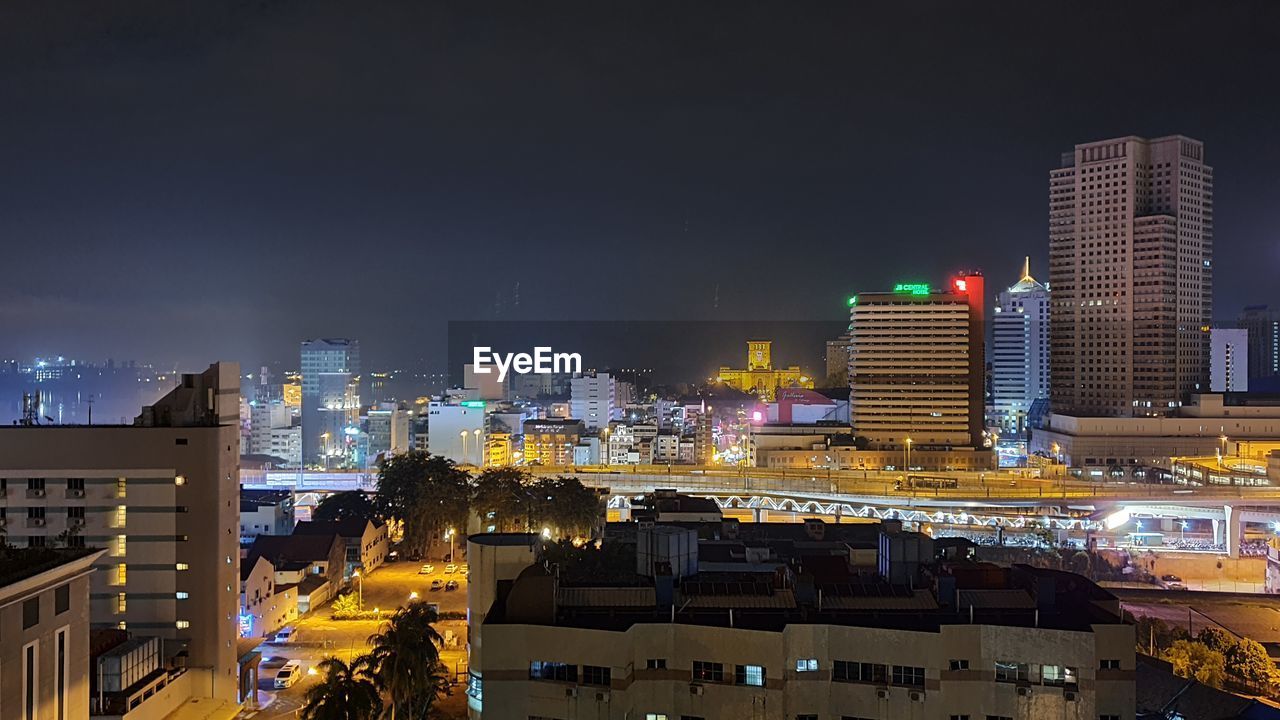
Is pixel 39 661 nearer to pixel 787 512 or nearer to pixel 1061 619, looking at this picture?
pixel 1061 619

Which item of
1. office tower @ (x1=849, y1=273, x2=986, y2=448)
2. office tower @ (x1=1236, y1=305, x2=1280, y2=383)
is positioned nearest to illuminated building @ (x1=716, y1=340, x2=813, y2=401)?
office tower @ (x1=1236, y1=305, x2=1280, y2=383)

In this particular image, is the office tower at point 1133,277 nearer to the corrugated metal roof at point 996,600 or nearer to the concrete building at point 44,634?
the corrugated metal roof at point 996,600

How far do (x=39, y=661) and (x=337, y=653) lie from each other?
11298 mm

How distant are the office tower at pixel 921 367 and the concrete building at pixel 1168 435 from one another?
300 inches

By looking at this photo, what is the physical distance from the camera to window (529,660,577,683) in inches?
521

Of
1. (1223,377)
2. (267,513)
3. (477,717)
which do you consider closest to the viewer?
(477,717)

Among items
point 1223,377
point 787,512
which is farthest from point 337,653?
point 1223,377

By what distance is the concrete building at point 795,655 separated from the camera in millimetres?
12789

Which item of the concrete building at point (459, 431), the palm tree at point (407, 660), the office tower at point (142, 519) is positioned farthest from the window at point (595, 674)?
the concrete building at point (459, 431)

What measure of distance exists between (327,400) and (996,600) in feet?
377

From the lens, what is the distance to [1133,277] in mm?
82688

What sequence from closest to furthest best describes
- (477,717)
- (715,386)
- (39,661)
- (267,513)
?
(477,717)
(39,661)
(267,513)
(715,386)

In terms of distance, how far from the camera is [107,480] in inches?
862

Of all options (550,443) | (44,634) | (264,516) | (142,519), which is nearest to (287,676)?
(142,519)
